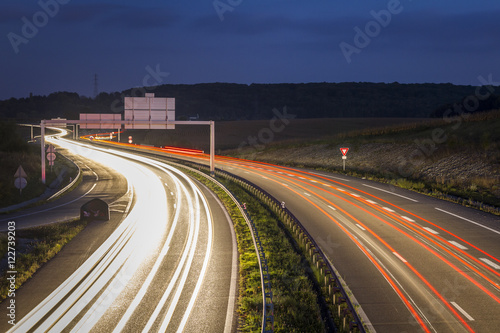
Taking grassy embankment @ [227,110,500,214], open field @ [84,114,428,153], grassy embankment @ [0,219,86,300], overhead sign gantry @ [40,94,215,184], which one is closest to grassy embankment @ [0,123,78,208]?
overhead sign gantry @ [40,94,215,184]

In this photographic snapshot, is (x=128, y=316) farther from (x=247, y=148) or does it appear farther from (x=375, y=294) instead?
(x=247, y=148)

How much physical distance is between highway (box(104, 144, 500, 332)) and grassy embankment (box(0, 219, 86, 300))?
10104 mm

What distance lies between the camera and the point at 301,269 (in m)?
14.3

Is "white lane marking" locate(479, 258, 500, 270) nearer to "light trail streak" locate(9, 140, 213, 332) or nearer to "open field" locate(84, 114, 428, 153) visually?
"light trail streak" locate(9, 140, 213, 332)

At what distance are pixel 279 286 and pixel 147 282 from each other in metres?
4.03

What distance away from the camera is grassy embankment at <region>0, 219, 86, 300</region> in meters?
14.1

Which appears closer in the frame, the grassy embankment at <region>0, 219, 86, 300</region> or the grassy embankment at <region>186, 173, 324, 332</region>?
the grassy embankment at <region>186, 173, 324, 332</region>

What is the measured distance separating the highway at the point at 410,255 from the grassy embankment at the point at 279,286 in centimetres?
130

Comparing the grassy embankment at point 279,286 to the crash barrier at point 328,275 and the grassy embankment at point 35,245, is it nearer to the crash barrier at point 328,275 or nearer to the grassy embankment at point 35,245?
the crash barrier at point 328,275

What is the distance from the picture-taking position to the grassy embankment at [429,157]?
94.5 ft

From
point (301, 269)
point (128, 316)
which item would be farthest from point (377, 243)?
point (128, 316)

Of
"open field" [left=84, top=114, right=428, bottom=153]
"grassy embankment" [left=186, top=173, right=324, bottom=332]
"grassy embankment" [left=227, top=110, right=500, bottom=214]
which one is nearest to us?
"grassy embankment" [left=186, top=173, right=324, bottom=332]

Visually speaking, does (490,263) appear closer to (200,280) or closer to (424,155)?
(200,280)

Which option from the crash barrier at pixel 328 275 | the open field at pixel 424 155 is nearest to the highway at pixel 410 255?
the crash barrier at pixel 328 275
